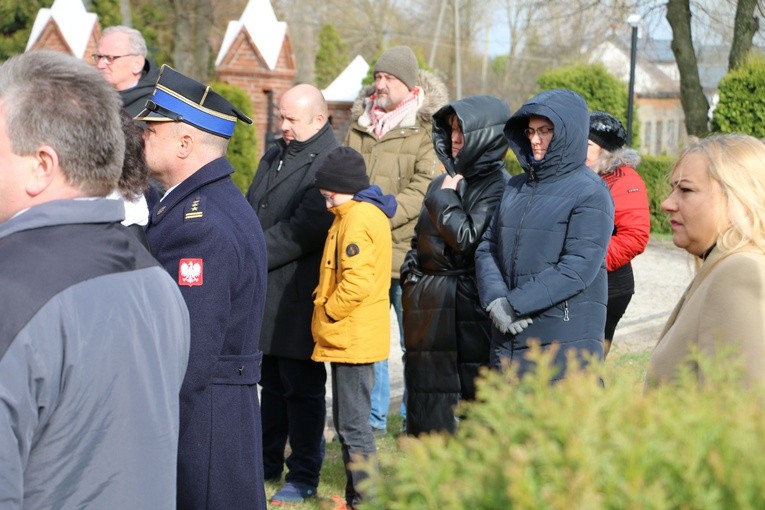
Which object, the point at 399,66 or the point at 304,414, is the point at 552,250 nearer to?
the point at 304,414

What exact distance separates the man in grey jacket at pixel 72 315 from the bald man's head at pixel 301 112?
10.2 ft

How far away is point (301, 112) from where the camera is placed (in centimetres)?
535

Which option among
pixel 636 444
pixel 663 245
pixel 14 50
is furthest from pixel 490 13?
pixel 636 444

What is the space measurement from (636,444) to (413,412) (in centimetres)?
359

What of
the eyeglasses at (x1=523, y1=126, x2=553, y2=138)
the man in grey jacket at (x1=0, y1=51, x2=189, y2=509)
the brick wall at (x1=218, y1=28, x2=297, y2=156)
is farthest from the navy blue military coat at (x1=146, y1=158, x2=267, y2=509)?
the brick wall at (x1=218, y1=28, x2=297, y2=156)

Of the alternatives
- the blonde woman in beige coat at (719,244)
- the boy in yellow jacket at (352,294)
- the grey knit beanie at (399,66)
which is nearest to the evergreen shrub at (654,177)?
the grey knit beanie at (399,66)

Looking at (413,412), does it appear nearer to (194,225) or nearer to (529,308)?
(529,308)

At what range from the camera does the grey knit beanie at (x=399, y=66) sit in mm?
6266

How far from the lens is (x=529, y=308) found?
408 cm

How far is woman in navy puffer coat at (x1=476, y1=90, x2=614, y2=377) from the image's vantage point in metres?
4.11

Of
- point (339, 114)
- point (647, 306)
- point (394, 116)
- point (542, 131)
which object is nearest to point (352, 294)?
point (542, 131)

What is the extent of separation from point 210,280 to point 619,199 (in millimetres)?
3024

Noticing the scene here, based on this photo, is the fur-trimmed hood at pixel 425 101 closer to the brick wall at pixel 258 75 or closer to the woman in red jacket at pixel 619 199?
the woman in red jacket at pixel 619 199

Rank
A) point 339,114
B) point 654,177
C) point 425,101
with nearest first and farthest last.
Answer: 1. point 425,101
2. point 339,114
3. point 654,177
